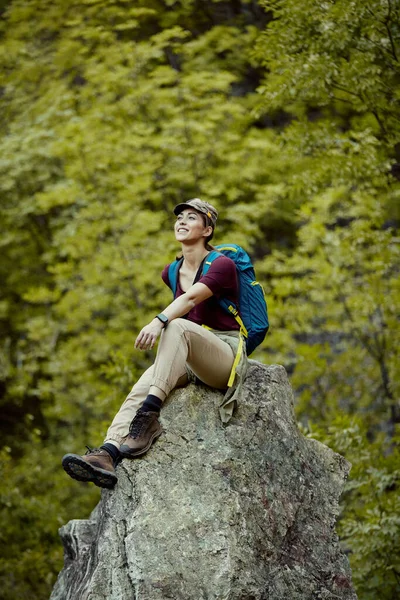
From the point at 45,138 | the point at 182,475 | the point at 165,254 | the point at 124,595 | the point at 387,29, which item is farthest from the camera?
the point at 45,138

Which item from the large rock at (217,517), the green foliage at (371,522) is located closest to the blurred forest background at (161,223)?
the green foliage at (371,522)

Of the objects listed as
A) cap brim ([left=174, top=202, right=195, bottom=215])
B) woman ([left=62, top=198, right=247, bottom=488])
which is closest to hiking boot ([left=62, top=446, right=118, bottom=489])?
woman ([left=62, top=198, right=247, bottom=488])

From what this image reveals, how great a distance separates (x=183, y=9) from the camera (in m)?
14.2

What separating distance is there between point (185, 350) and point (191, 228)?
0.95m

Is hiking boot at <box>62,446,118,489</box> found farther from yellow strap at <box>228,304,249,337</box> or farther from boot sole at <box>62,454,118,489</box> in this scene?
yellow strap at <box>228,304,249,337</box>

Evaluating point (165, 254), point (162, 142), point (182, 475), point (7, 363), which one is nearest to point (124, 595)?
point (182, 475)

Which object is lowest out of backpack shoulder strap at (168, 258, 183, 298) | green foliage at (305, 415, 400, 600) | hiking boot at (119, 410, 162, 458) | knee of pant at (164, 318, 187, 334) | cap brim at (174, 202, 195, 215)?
green foliage at (305, 415, 400, 600)

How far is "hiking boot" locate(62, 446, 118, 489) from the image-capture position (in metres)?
3.89

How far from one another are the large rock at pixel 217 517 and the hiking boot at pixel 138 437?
9cm

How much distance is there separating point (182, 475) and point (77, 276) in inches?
352

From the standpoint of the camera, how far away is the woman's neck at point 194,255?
187 inches

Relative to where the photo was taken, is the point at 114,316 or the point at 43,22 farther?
the point at 43,22

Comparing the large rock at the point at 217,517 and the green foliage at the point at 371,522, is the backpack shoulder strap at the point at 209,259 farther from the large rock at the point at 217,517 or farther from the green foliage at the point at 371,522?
the green foliage at the point at 371,522

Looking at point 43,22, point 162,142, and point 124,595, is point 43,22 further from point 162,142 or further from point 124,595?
point 124,595
